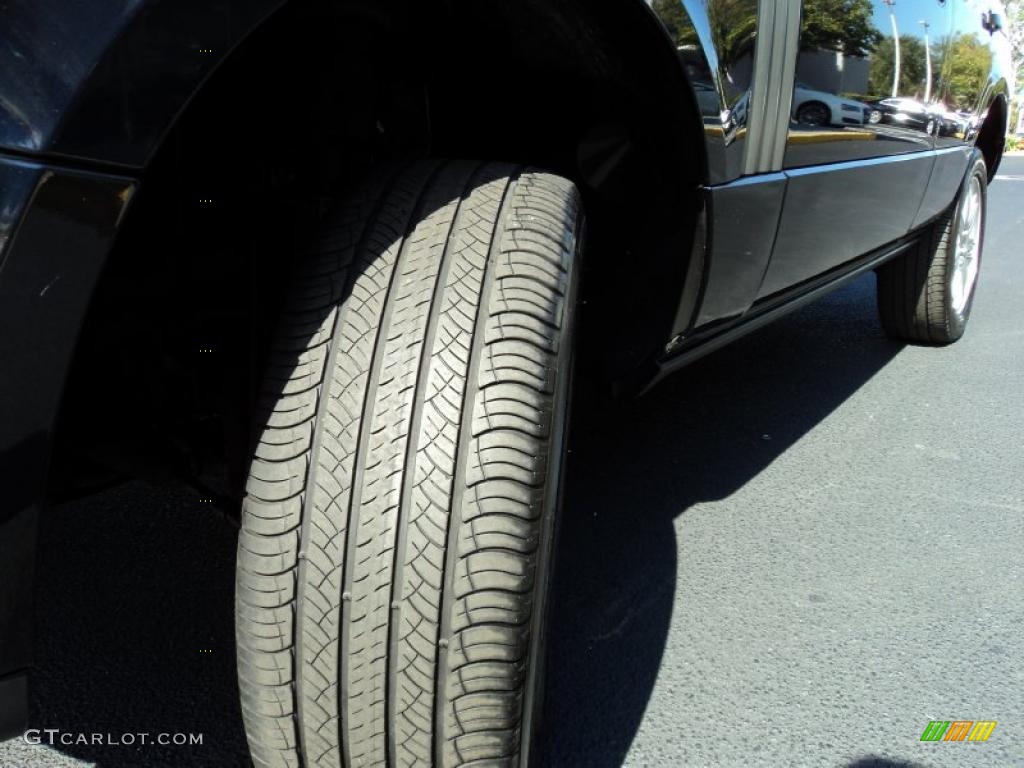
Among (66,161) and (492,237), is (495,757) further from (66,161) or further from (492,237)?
(66,161)

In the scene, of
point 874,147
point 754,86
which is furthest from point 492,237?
point 874,147

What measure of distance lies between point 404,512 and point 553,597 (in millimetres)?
380

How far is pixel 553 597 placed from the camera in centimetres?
148

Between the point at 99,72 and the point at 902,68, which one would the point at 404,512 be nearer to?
the point at 99,72

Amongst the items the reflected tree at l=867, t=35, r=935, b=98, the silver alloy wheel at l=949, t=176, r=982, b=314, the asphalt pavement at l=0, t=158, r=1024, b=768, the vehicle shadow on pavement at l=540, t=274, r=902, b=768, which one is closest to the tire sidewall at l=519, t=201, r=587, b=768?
the vehicle shadow on pavement at l=540, t=274, r=902, b=768

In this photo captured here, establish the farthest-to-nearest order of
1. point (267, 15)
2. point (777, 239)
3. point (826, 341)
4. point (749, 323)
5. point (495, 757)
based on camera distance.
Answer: point (826, 341), point (749, 323), point (777, 239), point (495, 757), point (267, 15)

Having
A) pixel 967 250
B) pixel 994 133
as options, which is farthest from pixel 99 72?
pixel 994 133

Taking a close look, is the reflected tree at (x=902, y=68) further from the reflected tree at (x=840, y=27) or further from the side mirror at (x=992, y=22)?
the side mirror at (x=992, y=22)

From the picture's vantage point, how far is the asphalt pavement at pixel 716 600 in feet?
5.50

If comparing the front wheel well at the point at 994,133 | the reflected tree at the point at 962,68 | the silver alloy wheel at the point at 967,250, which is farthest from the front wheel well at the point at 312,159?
the front wheel well at the point at 994,133

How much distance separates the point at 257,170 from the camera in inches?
55.9

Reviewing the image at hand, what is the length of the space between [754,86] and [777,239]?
34 centimetres

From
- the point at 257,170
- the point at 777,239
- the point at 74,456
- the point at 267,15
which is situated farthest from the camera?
the point at 777,239

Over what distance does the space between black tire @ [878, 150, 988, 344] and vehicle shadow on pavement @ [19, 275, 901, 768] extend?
0.92 m
